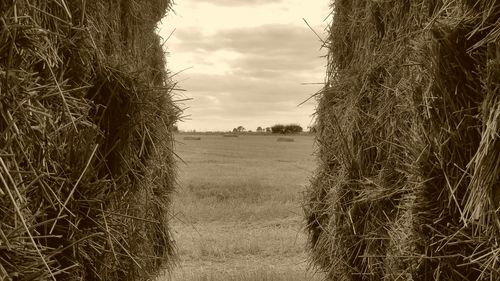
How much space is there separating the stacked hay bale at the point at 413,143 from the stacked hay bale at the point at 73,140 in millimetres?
1637

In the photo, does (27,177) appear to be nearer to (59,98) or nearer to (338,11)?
(59,98)

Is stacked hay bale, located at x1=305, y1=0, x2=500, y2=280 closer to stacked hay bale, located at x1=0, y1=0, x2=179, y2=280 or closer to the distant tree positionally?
stacked hay bale, located at x1=0, y1=0, x2=179, y2=280

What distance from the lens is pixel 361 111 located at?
5.30 metres

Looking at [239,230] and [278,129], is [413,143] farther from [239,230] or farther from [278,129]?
[278,129]

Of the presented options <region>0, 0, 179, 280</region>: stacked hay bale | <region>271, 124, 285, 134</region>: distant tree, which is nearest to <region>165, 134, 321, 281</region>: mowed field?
<region>0, 0, 179, 280</region>: stacked hay bale

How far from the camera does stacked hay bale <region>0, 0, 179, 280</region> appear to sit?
2.70m

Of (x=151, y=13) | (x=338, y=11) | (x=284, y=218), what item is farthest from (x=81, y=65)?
(x=284, y=218)

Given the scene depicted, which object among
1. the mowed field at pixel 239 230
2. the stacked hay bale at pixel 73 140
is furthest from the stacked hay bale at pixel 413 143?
the stacked hay bale at pixel 73 140

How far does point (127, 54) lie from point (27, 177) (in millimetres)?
2103

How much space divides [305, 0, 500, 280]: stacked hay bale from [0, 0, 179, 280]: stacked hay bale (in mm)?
1637

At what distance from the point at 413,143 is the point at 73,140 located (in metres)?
1.97

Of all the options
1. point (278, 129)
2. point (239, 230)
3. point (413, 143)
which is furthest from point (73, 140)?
point (278, 129)

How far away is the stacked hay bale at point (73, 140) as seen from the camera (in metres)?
2.70

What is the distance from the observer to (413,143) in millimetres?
3855
